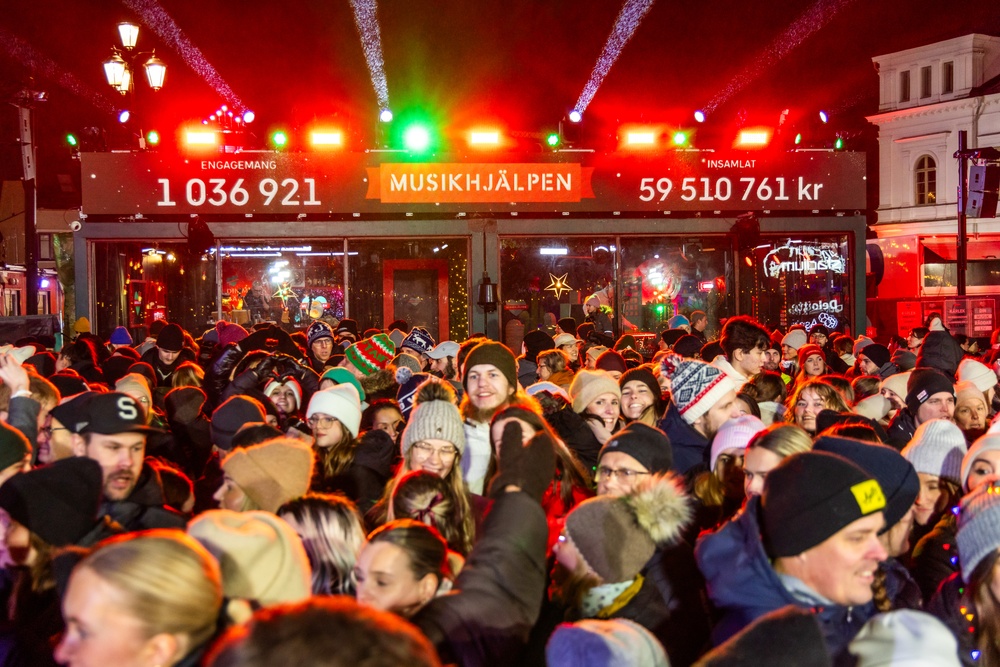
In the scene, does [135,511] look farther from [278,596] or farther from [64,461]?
[278,596]

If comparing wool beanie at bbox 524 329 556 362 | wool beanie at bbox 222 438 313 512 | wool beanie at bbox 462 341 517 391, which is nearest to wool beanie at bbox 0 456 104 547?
wool beanie at bbox 222 438 313 512

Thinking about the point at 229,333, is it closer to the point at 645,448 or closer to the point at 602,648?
the point at 645,448

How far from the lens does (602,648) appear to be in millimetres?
2076

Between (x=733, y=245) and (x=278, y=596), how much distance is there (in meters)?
15.0

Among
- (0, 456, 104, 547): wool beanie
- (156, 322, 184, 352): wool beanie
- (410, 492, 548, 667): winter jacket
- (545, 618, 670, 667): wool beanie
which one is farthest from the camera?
(156, 322, 184, 352): wool beanie

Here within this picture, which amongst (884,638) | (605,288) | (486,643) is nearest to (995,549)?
(884,638)

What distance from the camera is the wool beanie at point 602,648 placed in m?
2.07

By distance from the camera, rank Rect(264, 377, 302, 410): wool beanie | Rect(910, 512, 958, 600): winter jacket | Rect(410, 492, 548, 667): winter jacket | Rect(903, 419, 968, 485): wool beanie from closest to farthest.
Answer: Rect(410, 492, 548, 667): winter jacket
Rect(910, 512, 958, 600): winter jacket
Rect(903, 419, 968, 485): wool beanie
Rect(264, 377, 302, 410): wool beanie

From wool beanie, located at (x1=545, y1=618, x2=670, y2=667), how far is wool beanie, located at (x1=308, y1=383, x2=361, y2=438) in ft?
11.4

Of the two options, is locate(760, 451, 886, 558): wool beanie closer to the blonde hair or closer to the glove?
the glove

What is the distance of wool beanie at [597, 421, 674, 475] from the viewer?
3.81 meters

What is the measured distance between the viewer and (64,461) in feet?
10.9

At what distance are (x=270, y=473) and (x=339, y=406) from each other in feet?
5.25

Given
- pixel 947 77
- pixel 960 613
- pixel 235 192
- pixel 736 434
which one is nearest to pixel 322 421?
pixel 736 434
